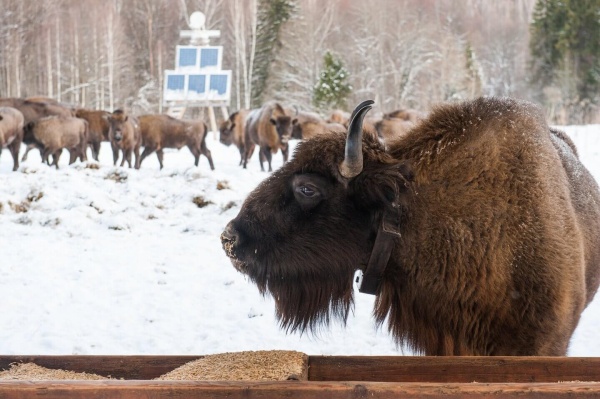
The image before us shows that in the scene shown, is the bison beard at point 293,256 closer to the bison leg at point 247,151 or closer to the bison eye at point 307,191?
the bison eye at point 307,191

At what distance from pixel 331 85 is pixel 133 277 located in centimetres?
2851

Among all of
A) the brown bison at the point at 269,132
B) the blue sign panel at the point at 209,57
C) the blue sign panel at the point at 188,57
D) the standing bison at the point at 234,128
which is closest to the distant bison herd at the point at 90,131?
the brown bison at the point at 269,132

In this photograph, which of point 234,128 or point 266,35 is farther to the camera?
point 266,35

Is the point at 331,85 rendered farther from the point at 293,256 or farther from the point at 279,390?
the point at 279,390

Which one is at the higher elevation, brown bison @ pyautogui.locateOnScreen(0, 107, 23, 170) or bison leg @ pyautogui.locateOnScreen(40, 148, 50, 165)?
brown bison @ pyautogui.locateOnScreen(0, 107, 23, 170)

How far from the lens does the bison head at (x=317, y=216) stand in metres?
2.83

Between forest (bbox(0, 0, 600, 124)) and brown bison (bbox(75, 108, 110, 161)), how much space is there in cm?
1260

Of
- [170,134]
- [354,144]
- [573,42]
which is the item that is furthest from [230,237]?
[573,42]

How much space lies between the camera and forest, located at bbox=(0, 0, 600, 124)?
3491 centimetres

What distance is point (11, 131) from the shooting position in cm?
1638

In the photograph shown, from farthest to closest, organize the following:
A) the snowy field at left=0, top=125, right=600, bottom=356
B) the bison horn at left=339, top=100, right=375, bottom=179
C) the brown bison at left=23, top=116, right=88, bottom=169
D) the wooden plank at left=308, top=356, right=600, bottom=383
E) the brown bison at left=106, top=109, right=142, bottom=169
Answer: the brown bison at left=106, top=109, right=142, bottom=169 → the brown bison at left=23, top=116, right=88, bottom=169 → the snowy field at left=0, top=125, right=600, bottom=356 → the bison horn at left=339, top=100, right=375, bottom=179 → the wooden plank at left=308, top=356, right=600, bottom=383

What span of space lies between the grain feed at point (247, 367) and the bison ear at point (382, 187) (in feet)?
2.19

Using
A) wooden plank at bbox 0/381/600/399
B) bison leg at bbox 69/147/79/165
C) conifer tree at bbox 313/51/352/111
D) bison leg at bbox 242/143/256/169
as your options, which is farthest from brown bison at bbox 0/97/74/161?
wooden plank at bbox 0/381/600/399

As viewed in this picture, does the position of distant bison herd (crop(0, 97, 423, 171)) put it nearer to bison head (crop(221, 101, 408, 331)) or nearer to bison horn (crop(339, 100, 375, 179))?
bison head (crop(221, 101, 408, 331))
